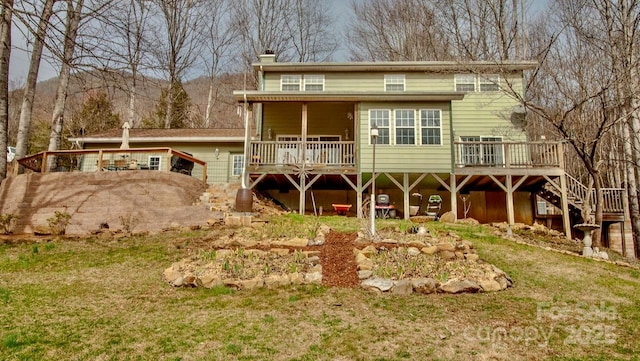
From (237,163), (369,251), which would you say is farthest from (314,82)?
(369,251)

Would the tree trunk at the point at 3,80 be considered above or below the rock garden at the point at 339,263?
above

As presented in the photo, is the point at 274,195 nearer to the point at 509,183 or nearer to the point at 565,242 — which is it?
the point at 509,183

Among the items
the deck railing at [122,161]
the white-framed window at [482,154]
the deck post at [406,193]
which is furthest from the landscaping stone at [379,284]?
the deck railing at [122,161]

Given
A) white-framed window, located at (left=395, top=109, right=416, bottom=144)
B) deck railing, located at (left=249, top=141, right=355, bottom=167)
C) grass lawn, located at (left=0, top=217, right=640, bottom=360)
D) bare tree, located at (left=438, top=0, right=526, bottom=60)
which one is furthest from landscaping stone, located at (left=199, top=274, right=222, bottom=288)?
bare tree, located at (left=438, top=0, right=526, bottom=60)

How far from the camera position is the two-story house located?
1337 centimetres

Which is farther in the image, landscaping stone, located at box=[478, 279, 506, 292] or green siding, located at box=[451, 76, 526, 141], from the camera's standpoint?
green siding, located at box=[451, 76, 526, 141]

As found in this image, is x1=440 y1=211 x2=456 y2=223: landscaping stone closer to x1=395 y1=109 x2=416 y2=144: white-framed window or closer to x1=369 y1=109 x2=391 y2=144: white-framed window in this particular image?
x1=395 y1=109 x2=416 y2=144: white-framed window

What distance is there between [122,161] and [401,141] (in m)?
10.5

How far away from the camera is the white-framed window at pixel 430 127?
1353 centimetres

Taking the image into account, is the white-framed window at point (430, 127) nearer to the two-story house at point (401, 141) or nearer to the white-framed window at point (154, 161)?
the two-story house at point (401, 141)

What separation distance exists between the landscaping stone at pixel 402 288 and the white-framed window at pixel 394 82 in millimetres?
12172

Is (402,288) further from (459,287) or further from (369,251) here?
(369,251)

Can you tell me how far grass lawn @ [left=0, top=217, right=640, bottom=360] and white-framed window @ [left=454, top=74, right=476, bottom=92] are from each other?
1079cm

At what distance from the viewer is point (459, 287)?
584cm
